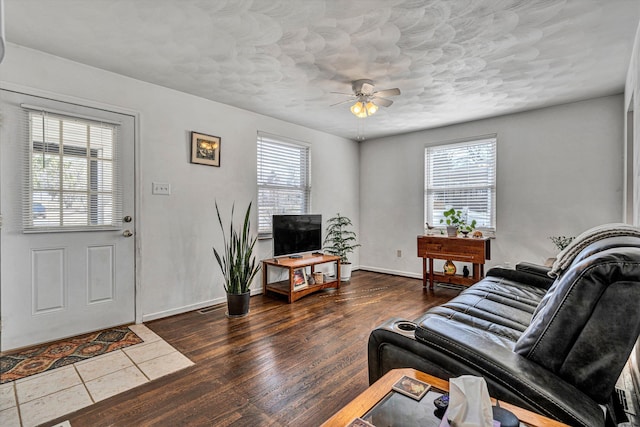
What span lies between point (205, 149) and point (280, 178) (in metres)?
1.17

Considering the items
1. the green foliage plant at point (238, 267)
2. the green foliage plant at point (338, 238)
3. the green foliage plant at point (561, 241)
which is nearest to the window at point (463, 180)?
the green foliage plant at point (561, 241)

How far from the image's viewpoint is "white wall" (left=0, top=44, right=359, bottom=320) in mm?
2637

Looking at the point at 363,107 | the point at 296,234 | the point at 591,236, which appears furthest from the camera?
the point at 296,234

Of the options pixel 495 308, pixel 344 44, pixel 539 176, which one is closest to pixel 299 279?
pixel 495 308

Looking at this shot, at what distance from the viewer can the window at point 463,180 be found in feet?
14.0

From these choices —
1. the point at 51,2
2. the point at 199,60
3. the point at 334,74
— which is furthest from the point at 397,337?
the point at 51,2

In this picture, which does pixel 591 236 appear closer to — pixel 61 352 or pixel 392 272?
pixel 61 352

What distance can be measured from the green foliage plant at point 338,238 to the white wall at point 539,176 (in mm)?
867

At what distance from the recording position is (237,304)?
10.5ft

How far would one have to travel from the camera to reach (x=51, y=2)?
6.18 ft

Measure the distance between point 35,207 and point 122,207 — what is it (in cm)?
60

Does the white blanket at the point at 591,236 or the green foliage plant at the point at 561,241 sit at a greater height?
the white blanket at the point at 591,236

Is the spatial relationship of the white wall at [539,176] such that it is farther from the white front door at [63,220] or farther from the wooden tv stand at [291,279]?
the white front door at [63,220]

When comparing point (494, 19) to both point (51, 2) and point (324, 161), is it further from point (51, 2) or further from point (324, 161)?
point (324, 161)
